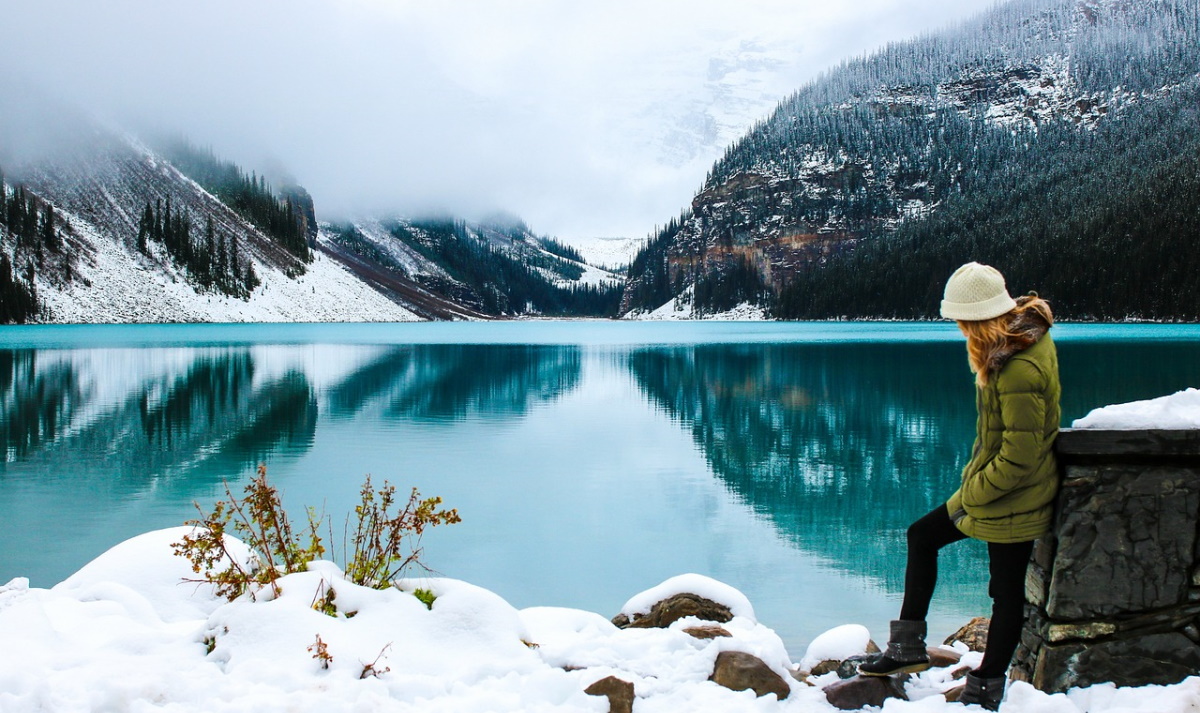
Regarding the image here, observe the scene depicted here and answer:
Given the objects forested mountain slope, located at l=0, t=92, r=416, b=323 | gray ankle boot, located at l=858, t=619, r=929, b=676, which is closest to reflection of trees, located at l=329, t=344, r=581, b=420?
gray ankle boot, located at l=858, t=619, r=929, b=676

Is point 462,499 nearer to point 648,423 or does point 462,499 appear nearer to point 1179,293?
point 648,423

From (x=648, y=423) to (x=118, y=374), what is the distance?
29383mm

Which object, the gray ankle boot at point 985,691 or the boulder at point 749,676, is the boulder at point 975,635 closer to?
the gray ankle boot at point 985,691

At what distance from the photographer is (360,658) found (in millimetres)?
4930

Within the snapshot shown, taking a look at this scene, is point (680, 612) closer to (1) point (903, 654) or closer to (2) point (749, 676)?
(2) point (749, 676)

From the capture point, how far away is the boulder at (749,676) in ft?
16.5

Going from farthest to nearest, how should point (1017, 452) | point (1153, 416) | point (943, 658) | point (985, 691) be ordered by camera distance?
point (943, 658) → point (985, 691) → point (1153, 416) → point (1017, 452)

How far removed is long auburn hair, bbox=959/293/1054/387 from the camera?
4438mm

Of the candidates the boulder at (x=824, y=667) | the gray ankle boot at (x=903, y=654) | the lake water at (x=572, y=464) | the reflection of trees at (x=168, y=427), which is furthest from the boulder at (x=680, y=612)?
the reflection of trees at (x=168, y=427)

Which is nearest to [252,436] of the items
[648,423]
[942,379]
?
[648,423]

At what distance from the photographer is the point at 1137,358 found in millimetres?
A: 49125

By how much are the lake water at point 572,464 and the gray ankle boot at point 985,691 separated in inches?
167

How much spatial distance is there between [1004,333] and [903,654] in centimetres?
201

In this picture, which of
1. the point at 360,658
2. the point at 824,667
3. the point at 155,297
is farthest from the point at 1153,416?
the point at 155,297
